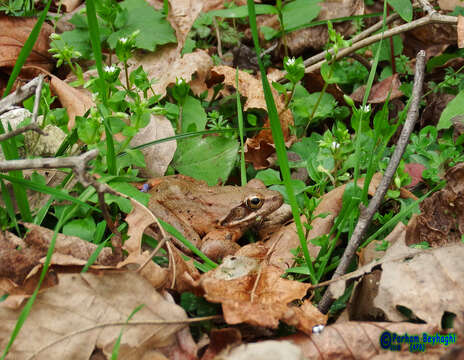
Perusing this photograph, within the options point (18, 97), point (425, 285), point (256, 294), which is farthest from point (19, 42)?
point (425, 285)

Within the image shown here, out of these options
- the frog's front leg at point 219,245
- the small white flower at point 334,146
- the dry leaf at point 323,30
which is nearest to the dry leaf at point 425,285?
the small white flower at point 334,146

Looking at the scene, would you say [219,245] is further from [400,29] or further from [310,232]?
[400,29]

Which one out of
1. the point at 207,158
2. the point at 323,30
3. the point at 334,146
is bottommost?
the point at 207,158

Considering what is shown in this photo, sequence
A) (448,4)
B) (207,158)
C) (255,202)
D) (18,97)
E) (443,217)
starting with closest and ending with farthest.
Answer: (18,97)
(443,217)
(255,202)
(207,158)
(448,4)

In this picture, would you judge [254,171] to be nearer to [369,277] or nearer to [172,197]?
[172,197]

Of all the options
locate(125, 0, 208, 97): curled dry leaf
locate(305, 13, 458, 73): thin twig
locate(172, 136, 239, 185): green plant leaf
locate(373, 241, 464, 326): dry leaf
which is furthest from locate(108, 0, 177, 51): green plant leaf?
locate(373, 241, 464, 326): dry leaf

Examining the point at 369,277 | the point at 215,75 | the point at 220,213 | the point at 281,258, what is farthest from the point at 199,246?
the point at 215,75
